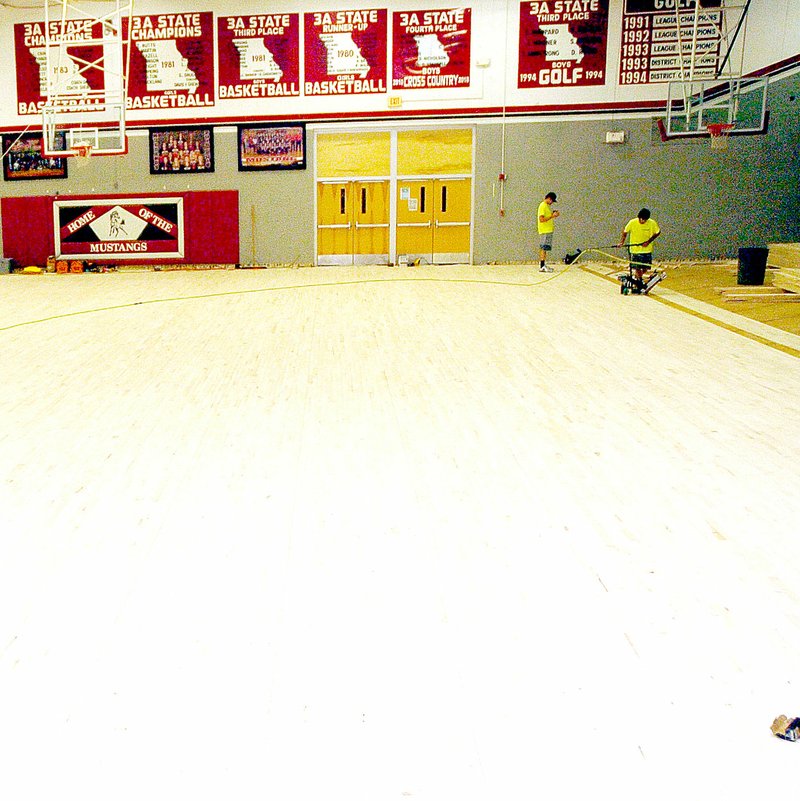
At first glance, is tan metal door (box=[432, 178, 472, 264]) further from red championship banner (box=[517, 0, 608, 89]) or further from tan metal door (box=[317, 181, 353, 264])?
red championship banner (box=[517, 0, 608, 89])

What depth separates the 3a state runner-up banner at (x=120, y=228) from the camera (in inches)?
719

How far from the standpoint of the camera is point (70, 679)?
106 inches

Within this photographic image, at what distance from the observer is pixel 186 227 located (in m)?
18.2

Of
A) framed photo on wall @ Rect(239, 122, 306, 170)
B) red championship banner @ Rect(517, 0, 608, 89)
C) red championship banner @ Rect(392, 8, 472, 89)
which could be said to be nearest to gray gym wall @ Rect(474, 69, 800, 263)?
red championship banner @ Rect(517, 0, 608, 89)

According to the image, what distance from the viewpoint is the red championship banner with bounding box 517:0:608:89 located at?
16766 mm

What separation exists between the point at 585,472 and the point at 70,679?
2904mm

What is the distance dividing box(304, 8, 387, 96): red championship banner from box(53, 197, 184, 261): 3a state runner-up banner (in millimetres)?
4046

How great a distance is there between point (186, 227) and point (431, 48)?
6.23m

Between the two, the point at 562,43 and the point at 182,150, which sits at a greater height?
the point at 562,43

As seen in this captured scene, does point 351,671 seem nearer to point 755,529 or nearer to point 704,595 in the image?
point 704,595

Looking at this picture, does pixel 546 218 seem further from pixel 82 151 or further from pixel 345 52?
pixel 82 151

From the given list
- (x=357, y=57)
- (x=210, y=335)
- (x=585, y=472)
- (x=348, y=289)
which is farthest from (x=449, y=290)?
(x=585, y=472)

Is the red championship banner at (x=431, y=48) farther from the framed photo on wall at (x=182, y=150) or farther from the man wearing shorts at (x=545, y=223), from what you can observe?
the framed photo on wall at (x=182, y=150)

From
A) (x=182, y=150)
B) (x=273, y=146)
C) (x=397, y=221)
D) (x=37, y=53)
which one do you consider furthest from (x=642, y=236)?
(x=37, y=53)
